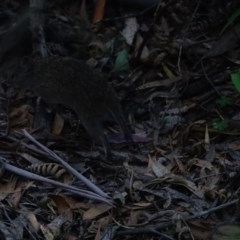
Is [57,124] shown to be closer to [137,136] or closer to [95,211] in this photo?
[137,136]

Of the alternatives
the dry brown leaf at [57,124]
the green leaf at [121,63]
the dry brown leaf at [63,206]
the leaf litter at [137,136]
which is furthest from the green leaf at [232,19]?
the dry brown leaf at [63,206]

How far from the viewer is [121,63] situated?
5.70 m

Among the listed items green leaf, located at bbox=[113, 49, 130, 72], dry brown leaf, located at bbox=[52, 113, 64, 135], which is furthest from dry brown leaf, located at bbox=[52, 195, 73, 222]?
green leaf, located at bbox=[113, 49, 130, 72]

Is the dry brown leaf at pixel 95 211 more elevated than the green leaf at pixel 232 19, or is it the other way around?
the green leaf at pixel 232 19

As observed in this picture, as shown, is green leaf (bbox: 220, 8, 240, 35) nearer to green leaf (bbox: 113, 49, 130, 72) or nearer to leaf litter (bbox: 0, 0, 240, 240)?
leaf litter (bbox: 0, 0, 240, 240)

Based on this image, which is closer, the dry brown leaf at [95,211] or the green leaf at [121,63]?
the dry brown leaf at [95,211]

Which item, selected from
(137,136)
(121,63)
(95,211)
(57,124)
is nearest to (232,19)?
(121,63)

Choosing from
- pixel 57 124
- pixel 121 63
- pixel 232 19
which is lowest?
pixel 57 124

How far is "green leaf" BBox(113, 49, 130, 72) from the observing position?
18.6 ft

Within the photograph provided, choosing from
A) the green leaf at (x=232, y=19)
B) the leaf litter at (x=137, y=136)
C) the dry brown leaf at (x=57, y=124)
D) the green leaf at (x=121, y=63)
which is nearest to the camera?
the leaf litter at (x=137, y=136)

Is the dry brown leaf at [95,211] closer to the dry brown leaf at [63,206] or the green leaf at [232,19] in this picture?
the dry brown leaf at [63,206]

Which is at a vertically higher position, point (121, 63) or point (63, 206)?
point (121, 63)

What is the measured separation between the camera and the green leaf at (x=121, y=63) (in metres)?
5.67

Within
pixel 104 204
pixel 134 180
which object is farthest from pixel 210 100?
pixel 104 204
